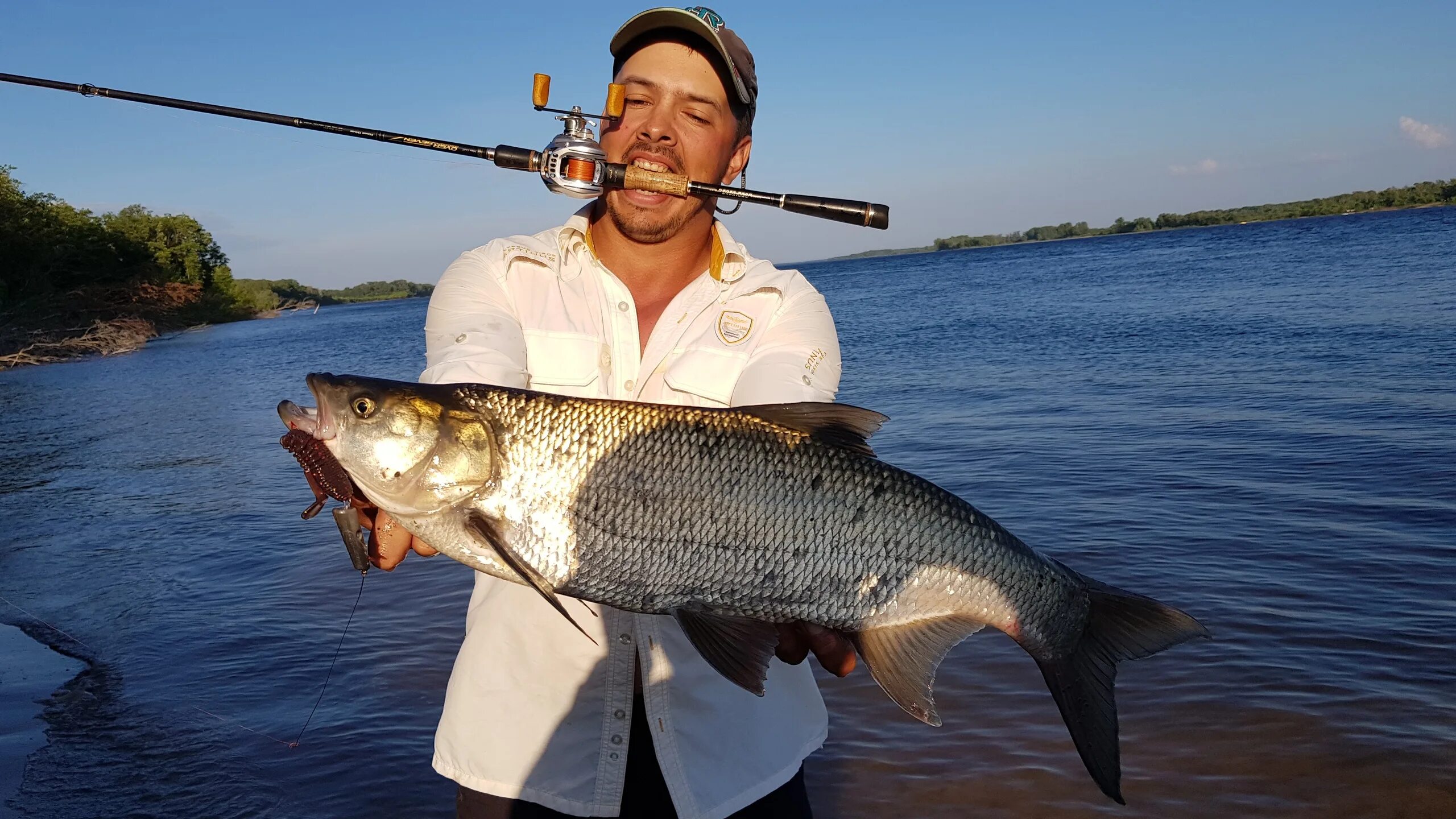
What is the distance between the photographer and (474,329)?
2910mm

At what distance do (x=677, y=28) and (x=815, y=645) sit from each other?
2.10 meters

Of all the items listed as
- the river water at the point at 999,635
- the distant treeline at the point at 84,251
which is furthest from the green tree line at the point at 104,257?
the river water at the point at 999,635

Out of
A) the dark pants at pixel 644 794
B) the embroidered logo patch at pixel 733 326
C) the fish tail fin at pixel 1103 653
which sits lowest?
the dark pants at pixel 644 794

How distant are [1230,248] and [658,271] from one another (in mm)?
60595

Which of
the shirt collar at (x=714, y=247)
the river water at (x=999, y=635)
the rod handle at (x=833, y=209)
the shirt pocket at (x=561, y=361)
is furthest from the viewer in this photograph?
the river water at (x=999, y=635)

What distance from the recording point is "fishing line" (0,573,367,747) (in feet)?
17.9

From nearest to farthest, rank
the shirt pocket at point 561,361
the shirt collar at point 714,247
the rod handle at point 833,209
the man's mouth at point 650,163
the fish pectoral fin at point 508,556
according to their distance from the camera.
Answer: the fish pectoral fin at point 508,556 → the shirt pocket at point 561,361 → the shirt collar at point 714,247 → the man's mouth at point 650,163 → the rod handle at point 833,209

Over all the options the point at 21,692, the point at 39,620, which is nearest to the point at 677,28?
the point at 21,692

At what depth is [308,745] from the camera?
5.39 metres

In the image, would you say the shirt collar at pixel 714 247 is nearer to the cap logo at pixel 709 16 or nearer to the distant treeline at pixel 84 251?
the cap logo at pixel 709 16

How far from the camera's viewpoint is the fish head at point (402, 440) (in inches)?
99.0

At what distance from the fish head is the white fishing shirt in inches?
8.3

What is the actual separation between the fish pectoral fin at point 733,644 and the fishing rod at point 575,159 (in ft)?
4.93

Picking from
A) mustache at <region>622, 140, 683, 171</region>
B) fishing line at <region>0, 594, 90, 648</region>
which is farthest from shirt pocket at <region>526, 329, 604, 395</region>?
fishing line at <region>0, 594, 90, 648</region>
